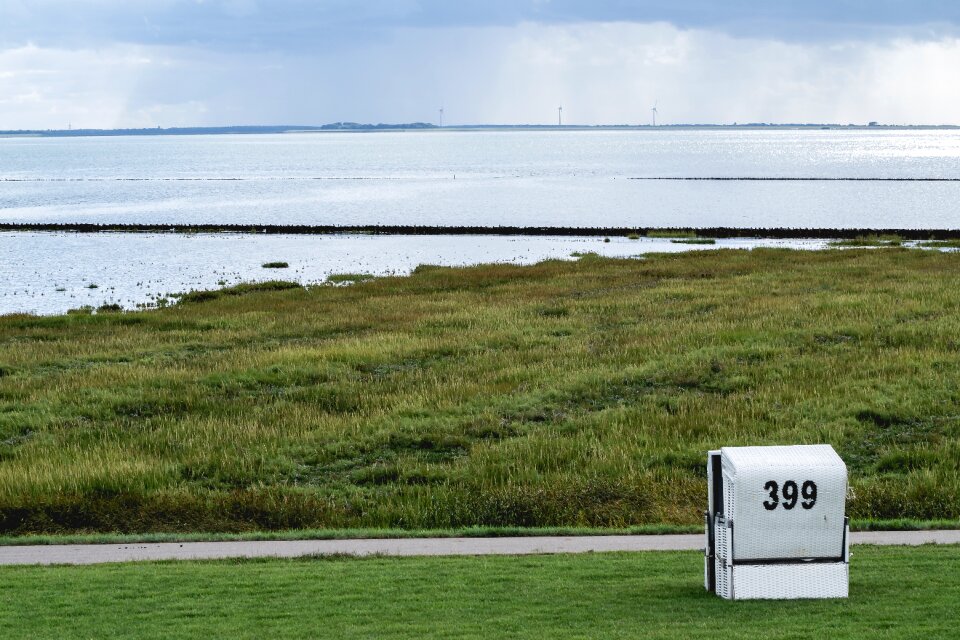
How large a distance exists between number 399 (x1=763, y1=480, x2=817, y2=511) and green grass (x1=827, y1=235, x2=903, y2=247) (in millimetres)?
71383

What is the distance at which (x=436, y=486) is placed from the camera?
16984mm

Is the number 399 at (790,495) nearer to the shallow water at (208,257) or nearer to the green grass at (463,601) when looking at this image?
the green grass at (463,601)

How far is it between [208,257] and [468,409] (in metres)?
60.4

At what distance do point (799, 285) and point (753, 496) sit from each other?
123 feet

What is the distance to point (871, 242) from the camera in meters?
78.6

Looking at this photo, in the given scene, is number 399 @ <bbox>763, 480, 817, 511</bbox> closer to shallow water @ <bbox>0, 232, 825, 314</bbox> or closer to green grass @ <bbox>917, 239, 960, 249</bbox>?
shallow water @ <bbox>0, 232, 825, 314</bbox>

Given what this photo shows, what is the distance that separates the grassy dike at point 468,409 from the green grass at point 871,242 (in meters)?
37.7

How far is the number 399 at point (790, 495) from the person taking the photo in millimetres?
8719

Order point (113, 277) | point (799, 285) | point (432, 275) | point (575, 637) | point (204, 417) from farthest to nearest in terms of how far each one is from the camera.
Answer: point (113, 277) < point (432, 275) < point (799, 285) < point (204, 417) < point (575, 637)

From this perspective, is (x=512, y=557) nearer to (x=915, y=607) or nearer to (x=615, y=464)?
(x=915, y=607)

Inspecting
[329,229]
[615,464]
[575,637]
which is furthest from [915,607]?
[329,229]

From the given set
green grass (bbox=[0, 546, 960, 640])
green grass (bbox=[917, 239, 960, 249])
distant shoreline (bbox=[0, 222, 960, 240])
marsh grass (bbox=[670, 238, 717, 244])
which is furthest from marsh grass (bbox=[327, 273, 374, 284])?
green grass (bbox=[0, 546, 960, 640])

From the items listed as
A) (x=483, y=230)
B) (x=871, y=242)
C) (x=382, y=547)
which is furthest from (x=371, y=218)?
(x=382, y=547)

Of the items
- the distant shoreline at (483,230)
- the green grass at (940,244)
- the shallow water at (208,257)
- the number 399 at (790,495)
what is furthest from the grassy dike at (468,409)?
the distant shoreline at (483,230)
